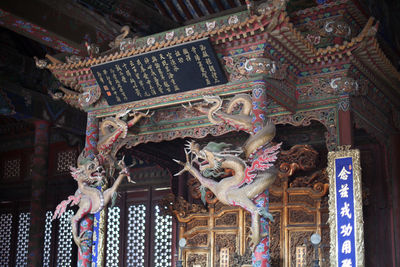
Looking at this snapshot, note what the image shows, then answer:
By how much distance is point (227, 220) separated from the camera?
7.53 m

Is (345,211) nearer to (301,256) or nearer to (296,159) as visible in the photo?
(301,256)

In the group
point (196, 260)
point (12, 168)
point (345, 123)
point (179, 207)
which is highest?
point (12, 168)

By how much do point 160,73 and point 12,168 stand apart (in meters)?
6.10

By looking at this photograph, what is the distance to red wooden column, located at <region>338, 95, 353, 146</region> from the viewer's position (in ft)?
18.7

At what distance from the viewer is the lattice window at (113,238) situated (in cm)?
950

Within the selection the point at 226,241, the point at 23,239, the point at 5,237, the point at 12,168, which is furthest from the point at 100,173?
the point at 5,237

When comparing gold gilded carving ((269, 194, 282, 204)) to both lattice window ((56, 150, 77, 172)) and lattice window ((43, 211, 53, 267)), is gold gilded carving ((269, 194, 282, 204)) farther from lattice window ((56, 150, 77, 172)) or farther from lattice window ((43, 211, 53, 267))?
lattice window ((43, 211, 53, 267))

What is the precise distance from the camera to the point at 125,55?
20.1 feet

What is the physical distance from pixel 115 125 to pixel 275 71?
6.74ft

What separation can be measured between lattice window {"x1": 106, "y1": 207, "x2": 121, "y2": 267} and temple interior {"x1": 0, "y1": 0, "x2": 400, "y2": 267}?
0.17ft

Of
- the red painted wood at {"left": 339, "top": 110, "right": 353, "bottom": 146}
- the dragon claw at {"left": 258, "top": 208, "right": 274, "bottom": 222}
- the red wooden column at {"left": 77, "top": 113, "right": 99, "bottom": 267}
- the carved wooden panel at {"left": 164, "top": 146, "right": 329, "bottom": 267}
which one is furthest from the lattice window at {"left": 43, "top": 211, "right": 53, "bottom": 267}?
the red painted wood at {"left": 339, "top": 110, "right": 353, "bottom": 146}

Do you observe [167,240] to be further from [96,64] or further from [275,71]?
[275,71]

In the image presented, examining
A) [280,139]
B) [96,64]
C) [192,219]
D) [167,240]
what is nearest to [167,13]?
[96,64]

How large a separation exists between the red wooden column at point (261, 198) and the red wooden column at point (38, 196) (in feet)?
15.1
